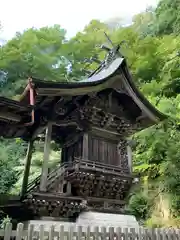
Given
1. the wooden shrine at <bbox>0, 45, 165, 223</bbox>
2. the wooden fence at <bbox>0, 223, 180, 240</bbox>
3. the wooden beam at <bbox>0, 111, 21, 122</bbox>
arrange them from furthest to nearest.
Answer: the wooden shrine at <bbox>0, 45, 165, 223</bbox>
the wooden beam at <bbox>0, 111, 21, 122</bbox>
the wooden fence at <bbox>0, 223, 180, 240</bbox>

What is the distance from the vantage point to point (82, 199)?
846 centimetres

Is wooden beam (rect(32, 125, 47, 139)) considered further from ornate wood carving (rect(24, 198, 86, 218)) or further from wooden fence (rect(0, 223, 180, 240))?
wooden fence (rect(0, 223, 180, 240))

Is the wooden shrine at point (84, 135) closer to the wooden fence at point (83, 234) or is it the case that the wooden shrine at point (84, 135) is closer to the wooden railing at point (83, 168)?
the wooden railing at point (83, 168)

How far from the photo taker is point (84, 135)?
30.5 feet

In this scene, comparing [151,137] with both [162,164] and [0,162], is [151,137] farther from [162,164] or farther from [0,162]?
[0,162]

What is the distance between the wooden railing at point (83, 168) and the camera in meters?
8.30

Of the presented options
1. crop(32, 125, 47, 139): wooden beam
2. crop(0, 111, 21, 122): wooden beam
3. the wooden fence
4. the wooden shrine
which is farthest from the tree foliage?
the wooden fence

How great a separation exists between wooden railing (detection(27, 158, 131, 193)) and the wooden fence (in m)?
2.67

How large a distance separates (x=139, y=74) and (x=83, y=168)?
46.2 feet

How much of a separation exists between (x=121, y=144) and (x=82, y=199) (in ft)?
9.34

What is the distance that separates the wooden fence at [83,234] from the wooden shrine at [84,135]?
2.61 m

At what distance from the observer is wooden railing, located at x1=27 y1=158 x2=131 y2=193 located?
A: 27.2ft

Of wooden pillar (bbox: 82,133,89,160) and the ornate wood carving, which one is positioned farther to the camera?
wooden pillar (bbox: 82,133,89,160)

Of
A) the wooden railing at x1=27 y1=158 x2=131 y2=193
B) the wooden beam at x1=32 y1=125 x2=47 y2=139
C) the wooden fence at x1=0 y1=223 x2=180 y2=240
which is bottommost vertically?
the wooden fence at x1=0 y1=223 x2=180 y2=240
